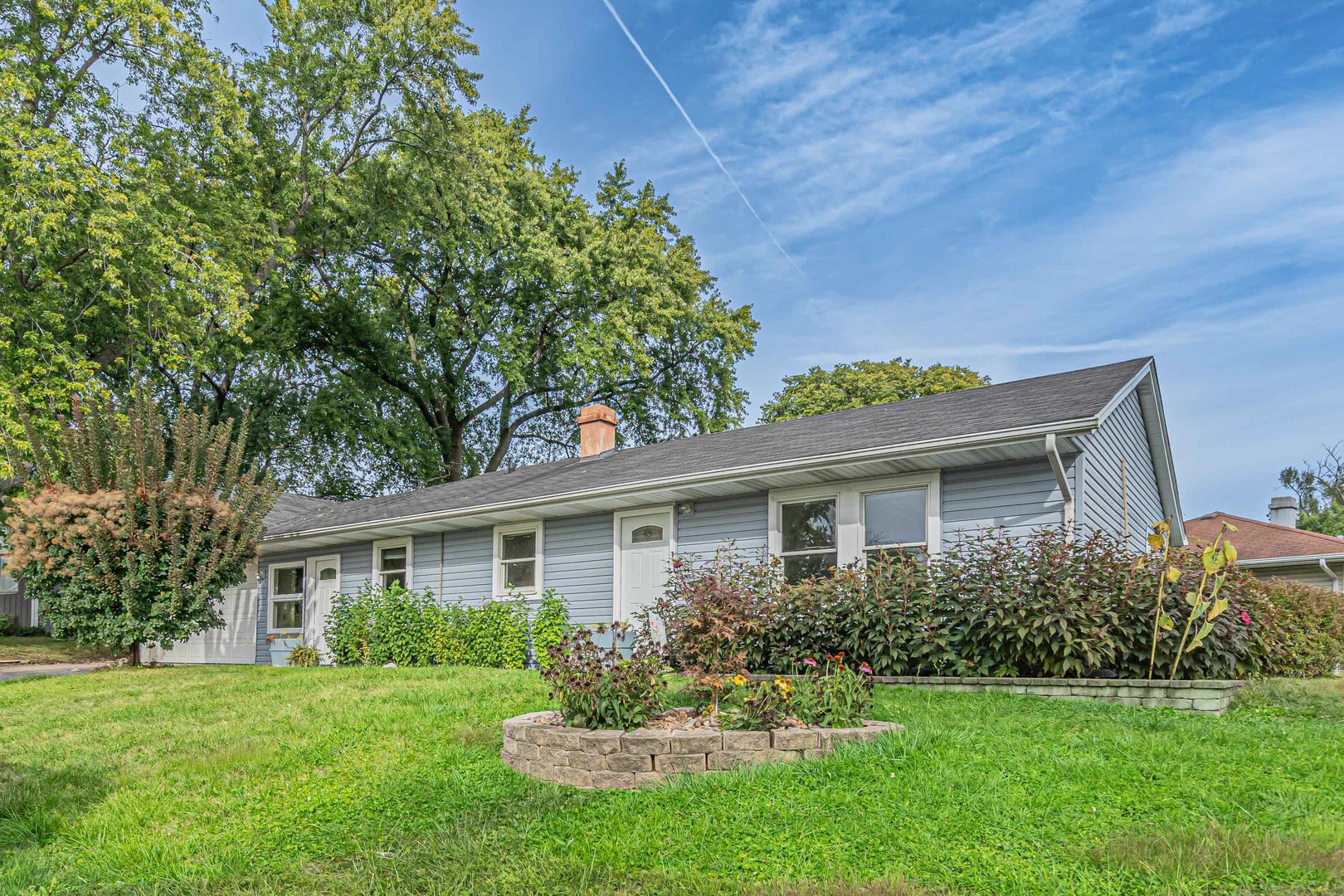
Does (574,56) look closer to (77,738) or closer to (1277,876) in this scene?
(77,738)

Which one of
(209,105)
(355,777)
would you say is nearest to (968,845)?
(355,777)

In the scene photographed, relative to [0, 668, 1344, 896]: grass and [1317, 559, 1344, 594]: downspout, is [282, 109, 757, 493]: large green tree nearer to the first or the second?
[1317, 559, 1344, 594]: downspout

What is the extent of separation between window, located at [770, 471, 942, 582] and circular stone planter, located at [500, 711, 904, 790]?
14.4 ft

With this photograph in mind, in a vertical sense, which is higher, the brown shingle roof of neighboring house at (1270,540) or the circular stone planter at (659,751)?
the brown shingle roof of neighboring house at (1270,540)

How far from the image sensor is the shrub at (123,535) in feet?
39.0

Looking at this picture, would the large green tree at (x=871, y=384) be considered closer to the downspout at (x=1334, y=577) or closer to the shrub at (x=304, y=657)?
the downspout at (x=1334, y=577)

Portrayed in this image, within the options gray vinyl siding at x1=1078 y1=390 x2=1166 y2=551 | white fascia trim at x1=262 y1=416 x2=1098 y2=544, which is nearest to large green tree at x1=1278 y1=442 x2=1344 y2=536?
gray vinyl siding at x1=1078 y1=390 x2=1166 y2=551

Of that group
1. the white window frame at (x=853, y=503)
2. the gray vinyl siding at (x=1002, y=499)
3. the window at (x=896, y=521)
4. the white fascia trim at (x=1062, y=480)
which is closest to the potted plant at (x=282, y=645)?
the white window frame at (x=853, y=503)

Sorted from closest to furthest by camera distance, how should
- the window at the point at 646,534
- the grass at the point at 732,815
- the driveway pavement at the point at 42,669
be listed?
the grass at the point at 732,815 < the window at the point at 646,534 < the driveway pavement at the point at 42,669

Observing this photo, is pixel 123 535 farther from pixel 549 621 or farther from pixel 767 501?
pixel 767 501

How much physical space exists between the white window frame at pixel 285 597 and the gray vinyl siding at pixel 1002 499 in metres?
12.2

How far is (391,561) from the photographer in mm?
14812

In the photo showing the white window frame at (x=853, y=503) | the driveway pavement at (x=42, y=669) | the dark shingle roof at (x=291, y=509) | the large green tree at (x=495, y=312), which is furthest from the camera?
the large green tree at (x=495, y=312)

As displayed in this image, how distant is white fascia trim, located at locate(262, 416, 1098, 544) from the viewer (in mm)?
7938
